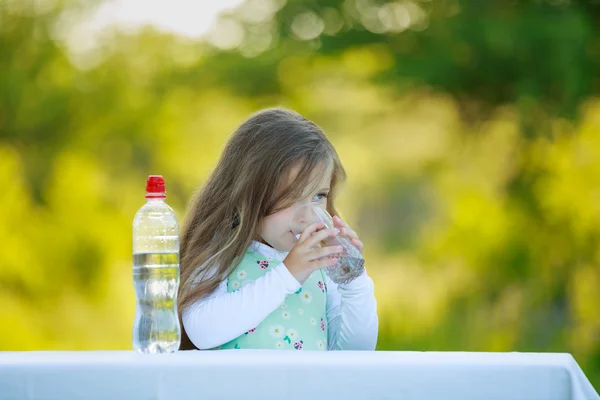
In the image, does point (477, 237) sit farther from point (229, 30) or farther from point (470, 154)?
point (229, 30)

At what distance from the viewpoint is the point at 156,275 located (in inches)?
55.1

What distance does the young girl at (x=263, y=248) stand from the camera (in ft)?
4.85

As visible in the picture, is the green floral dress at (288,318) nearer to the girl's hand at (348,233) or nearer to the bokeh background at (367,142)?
the girl's hand at (348,233)

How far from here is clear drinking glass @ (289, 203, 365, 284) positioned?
1.43 meters

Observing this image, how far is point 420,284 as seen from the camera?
15.4ft

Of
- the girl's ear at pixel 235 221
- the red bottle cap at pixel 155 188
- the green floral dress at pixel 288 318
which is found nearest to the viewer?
the red bottle cap at pixel 155 188

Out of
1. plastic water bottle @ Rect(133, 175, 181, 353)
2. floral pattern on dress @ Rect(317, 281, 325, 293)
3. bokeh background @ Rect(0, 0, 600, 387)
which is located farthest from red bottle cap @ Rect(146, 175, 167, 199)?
bokeh background @ Rect(0, 0, 600, 387)

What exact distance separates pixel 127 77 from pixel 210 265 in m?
3.95

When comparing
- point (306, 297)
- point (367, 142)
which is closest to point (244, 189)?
point (306, 297)

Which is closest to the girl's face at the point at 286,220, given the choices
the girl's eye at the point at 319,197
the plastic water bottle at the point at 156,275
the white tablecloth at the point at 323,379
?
the girl's eye at the point at 319,197

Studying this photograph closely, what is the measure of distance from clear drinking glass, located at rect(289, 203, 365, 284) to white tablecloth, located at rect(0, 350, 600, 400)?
0.37 meters

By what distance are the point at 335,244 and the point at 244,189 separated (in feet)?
0.97

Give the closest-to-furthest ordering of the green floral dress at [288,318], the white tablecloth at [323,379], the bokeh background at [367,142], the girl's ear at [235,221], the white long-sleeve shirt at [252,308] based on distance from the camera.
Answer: the white tablecloth at [323,379] < the white long-sleeve shirt at [252,308] < the green floral dress at [288,318] < the girl's ear at [235,221] < the bokeh background at [367,142]

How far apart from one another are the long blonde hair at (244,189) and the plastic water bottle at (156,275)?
111 millimetres
